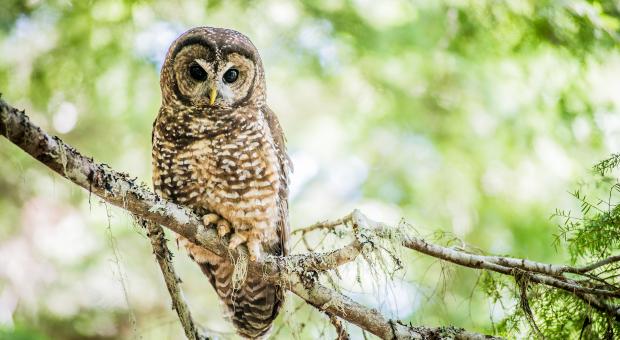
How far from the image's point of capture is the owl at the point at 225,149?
10.7 ft

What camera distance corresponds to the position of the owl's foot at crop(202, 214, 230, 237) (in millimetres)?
3160

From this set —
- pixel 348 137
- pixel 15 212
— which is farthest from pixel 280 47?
pixel 15 212

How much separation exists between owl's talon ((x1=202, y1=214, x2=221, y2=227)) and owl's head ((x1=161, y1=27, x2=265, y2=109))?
0.62 meters

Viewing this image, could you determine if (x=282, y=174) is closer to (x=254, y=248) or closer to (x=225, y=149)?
(x=225, y=149)

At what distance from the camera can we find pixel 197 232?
2.97 m

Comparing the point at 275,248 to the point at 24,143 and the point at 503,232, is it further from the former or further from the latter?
the point at 503,232

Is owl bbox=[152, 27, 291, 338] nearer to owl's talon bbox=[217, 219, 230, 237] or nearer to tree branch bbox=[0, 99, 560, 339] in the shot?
owl's talon bbox=[217, 219, 230, 237]

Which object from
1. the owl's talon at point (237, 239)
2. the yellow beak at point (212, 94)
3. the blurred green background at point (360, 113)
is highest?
the blurred green background at point (360, 113)

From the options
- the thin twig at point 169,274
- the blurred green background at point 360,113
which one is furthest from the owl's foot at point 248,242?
the blurred green background at point 360,113

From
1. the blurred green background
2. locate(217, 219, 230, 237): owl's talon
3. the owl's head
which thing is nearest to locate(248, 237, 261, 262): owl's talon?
locate(217, 219, 230, 237): owl's talon

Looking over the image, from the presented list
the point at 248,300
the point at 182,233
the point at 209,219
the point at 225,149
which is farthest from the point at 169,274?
the point at 248,300

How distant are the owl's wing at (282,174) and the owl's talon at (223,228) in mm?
413

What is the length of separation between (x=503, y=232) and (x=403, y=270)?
9.89 feet

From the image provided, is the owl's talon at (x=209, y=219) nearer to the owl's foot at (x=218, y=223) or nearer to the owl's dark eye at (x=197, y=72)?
the owl's foot at (x=218, y=223)
